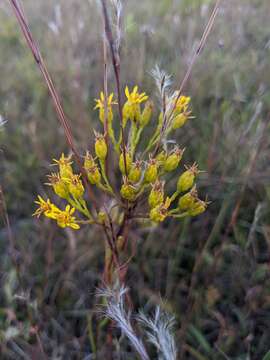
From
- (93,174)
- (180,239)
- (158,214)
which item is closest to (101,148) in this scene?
(93,174)

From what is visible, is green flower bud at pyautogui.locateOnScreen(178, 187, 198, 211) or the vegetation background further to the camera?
the vegetation background

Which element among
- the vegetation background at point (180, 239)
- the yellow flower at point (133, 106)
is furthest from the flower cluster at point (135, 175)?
the vegetation background at point (180, 239)

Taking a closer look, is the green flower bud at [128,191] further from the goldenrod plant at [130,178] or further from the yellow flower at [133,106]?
the yellow flower at [133,106]

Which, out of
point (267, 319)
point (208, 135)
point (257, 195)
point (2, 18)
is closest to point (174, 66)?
point (208, 135)

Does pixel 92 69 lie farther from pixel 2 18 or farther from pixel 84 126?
pixel 2 18

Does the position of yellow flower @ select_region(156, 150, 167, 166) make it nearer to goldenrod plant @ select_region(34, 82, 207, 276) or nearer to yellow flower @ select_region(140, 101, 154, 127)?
goldenrod plant @ select_region(34, 82, 207, 276)

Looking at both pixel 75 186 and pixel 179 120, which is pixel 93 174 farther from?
pixel 179 120

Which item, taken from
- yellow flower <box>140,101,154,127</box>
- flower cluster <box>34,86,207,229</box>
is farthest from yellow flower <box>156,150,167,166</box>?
yellow flower <box>140,101,154,127</box>
